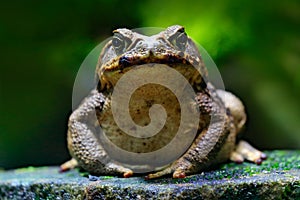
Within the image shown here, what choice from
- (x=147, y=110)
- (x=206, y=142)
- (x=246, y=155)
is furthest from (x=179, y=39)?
(x=246, y=155)

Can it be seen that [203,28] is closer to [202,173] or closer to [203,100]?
[203,100]

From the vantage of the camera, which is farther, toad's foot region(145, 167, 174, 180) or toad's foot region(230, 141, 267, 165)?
toad's foot region(230, 141, 267, 165)

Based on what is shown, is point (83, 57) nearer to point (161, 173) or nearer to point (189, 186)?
point (161, 173)

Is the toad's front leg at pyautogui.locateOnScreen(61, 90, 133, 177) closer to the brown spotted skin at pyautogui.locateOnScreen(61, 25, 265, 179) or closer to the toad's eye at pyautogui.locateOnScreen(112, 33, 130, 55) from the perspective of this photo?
the brown spotted skin at pyautogui.locateOnScreen(61, 25, 265, 179)

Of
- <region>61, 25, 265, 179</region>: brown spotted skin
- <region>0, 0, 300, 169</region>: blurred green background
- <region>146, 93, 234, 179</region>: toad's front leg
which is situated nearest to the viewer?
<region>61, 25, 265, 179</region>: brown spotted skin

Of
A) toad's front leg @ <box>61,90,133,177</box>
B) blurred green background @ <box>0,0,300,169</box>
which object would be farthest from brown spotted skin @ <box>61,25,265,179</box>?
blurred green background @ <box>0,0,300,169</box>

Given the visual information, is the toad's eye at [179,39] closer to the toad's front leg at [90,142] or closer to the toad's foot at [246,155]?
the toad's front leg at [90,142]

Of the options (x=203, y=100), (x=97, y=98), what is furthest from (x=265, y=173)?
(x=97, y=98)

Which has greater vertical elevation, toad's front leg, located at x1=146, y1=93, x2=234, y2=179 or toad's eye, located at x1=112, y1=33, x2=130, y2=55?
toad's eye, located at x1=112, y1=33, x2=130, y2=55
